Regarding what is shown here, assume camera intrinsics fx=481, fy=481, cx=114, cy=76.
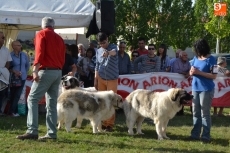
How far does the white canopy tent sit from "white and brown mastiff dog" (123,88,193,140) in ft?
9.93

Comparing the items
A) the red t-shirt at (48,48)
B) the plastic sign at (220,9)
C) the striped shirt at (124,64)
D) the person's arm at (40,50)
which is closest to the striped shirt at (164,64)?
the striped shirt at (124,64)

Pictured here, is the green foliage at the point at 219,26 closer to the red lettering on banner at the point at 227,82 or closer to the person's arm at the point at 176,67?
the red lettering on banner at the point at 227,82

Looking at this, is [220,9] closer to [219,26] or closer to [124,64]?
[219,26]

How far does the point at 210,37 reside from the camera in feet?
121

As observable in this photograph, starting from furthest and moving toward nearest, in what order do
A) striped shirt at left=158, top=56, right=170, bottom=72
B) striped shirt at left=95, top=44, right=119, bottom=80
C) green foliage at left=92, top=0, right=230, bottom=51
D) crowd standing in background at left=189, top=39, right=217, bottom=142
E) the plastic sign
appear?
green foliage at left=92, top=0, right=230, bottom=51 → the plastic sign → striped shirt at left=158, top=56, right=170, bottom=72 → striped shirt at left=95, top=44, right=119, bottom=80 → crowd standing in background at left=189, top=39, right=217, bottom=142

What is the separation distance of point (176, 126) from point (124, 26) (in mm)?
19820

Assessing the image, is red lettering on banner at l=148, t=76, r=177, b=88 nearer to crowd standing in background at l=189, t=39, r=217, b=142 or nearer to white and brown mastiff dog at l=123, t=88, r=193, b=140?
white and brown mastiff dog at l=123, t=88, r=193, b=140

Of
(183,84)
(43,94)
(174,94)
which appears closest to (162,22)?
(183,84)

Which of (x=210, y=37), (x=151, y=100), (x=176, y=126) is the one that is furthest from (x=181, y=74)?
(x=210, y=37)

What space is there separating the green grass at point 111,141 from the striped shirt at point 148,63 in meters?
1.72

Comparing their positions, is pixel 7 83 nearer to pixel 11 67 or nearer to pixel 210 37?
pixel 11 67

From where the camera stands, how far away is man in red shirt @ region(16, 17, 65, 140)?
295 inches

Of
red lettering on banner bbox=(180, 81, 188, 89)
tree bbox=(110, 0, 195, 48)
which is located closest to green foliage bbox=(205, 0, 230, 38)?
tree bbox=(110, 0, 195, 48)

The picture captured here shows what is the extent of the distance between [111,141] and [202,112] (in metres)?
1.69
